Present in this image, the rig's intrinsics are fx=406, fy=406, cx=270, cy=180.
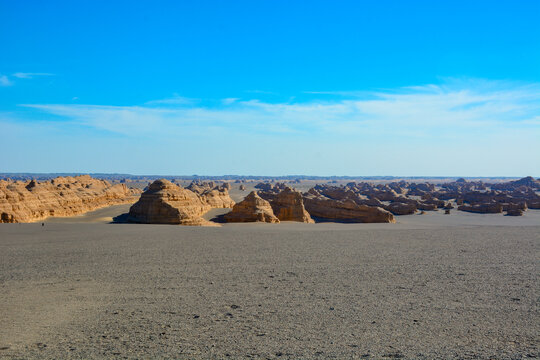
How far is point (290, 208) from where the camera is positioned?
105ft

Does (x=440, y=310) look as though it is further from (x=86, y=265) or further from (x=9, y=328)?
(x=86, y=265)

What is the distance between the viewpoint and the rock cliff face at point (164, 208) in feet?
84.3

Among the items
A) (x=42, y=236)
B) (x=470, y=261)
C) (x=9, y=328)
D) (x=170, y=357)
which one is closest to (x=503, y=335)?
(x=170, y=357)

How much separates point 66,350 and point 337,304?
5.72 metres

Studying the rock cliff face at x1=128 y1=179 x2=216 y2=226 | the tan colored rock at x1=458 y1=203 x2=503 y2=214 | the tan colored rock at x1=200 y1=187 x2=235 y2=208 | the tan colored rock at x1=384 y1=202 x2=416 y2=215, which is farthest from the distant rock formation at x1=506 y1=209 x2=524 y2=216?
the rock cliff face at x1=128 y1=179 x2=216 y2=226

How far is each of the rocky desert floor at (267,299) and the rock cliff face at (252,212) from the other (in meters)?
10.00

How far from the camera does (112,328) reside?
806 centimetres

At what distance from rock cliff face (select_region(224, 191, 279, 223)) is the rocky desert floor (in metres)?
10.00

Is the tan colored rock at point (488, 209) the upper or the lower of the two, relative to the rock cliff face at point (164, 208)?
lower

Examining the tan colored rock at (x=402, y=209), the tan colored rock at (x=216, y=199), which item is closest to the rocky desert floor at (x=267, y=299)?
the tan colored rock at (x=216, y=199)

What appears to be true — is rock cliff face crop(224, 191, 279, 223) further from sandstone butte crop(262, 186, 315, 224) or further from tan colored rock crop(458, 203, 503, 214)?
tan colored rock crop(458, 203, 503, 214)

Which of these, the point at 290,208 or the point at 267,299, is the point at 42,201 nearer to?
the point at 290,208

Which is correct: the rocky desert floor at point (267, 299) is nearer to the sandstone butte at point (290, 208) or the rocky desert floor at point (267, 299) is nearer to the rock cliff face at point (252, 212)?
the rock cliff face at point (252, 212)

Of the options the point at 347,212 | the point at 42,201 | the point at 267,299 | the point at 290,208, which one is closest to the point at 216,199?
the point at 290,208
